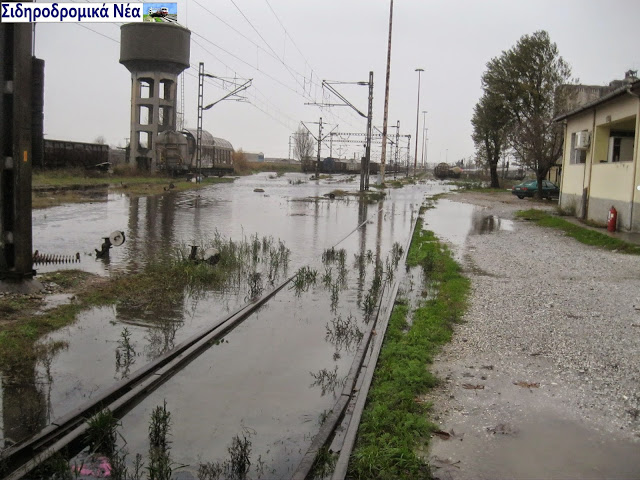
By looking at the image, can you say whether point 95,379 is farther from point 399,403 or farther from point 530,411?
point 530,411

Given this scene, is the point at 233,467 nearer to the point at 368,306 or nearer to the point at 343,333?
the point at 343,333

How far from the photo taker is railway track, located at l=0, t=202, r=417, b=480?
4121 mm

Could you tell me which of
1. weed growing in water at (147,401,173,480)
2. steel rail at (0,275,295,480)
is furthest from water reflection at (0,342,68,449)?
weed growing in water at (147,401,173,480)

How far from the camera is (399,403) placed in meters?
5.25

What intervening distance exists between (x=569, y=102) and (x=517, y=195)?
7138 millimetres

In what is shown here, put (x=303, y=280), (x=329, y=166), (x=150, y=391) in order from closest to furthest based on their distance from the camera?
(x=150, y=391), (x=303, y=280), (x=329, y=166)

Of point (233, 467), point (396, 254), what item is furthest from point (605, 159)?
point (233, 467)

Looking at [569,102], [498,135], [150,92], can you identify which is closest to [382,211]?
[569,102]

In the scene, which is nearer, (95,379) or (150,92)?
(95,379)

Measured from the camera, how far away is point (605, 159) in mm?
22328

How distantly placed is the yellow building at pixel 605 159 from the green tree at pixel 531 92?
1124 centimetres

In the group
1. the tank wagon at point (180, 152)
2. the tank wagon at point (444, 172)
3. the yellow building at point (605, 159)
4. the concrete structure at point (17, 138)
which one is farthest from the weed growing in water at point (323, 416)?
the tank wagon at point (444, 172)

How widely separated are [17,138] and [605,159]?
2003 centimetres

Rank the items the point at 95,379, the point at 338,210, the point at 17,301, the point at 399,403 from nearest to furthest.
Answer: the point at 399,403, the point at 95,379, the point at 17,301, the point at 338,210
